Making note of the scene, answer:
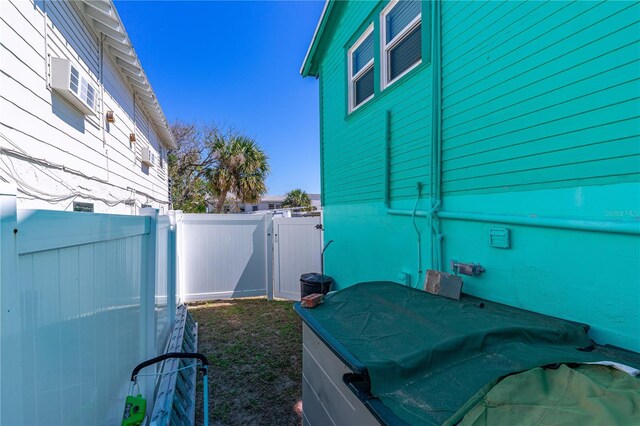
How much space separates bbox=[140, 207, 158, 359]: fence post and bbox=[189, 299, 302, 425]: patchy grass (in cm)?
117

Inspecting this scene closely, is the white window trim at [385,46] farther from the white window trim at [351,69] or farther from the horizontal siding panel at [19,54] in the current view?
the horizontal siding panel at [19,54]

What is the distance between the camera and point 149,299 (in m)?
2.09

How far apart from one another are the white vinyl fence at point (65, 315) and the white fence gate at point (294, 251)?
449cm

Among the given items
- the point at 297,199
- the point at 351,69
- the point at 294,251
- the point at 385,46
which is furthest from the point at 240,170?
the point at 297,199

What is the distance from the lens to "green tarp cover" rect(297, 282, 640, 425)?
4.47ft

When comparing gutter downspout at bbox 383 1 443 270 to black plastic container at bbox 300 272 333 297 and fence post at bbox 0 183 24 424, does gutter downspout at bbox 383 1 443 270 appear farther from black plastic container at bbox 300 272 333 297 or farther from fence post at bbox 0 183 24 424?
fence post at bbox 0 183 24 424

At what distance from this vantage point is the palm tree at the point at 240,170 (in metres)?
16.0

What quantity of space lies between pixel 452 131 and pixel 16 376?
3244 mm

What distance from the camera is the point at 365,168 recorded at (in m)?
4.63

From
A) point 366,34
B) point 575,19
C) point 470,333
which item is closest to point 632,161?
point 575,19

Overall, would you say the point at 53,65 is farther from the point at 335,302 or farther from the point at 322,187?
the point at 322,187

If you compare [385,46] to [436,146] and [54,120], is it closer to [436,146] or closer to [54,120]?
[436,146]

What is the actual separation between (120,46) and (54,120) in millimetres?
2211

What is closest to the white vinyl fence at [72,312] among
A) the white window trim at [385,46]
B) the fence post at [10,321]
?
the fence post at [10,321]
